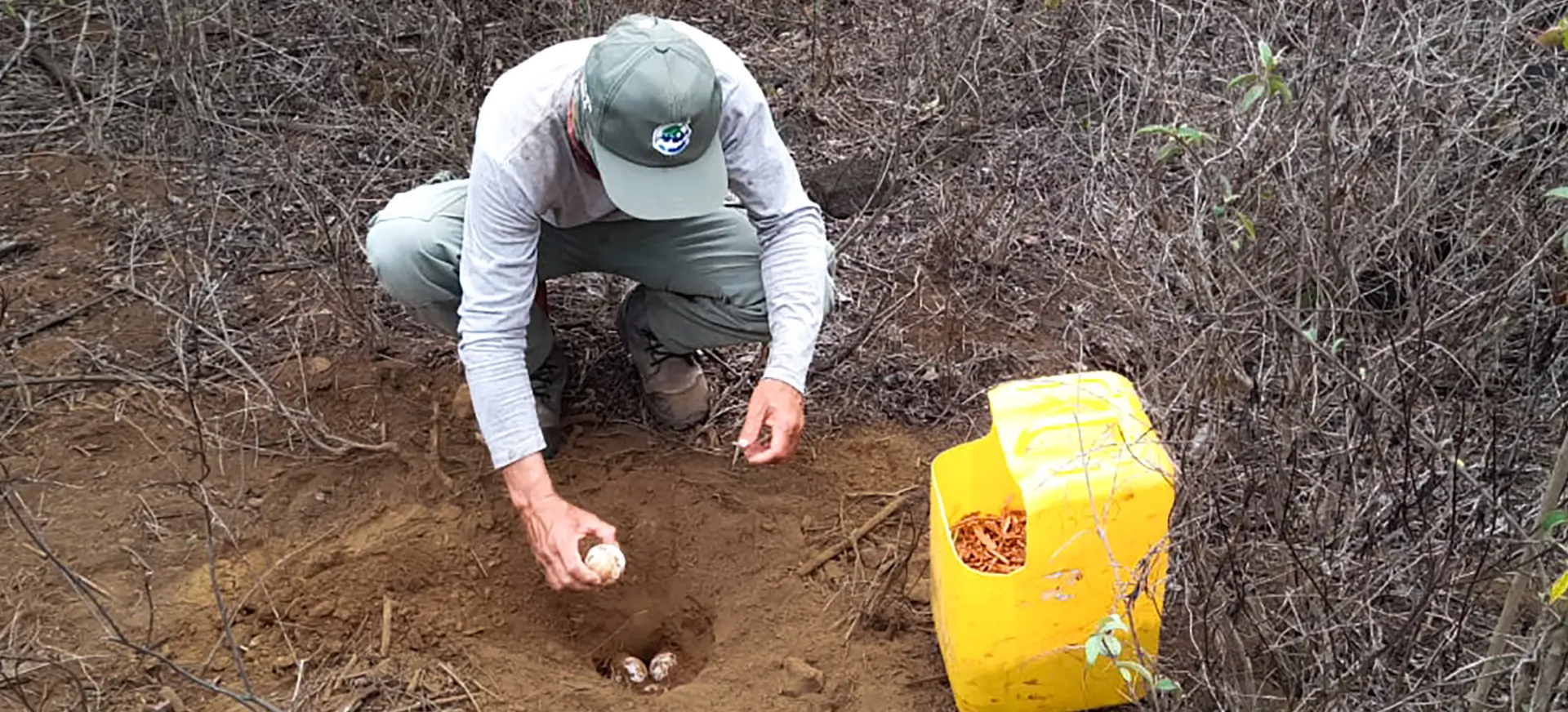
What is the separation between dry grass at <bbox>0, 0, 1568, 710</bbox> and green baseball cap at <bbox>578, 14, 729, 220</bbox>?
91cm

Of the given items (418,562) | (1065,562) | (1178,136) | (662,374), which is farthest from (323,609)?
(1178,136)

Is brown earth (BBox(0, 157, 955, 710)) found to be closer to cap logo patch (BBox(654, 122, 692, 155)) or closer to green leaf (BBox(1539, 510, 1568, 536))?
cap logo patch (BBox(654, 122, 692, 155))

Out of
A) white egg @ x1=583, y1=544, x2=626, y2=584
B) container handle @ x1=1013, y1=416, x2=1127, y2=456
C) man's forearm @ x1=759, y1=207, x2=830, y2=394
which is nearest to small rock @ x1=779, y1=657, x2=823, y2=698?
white egg @ x1=583, y1=544, x2=626, y2=584

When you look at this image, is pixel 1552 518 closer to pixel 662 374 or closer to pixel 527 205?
pixel 527 205

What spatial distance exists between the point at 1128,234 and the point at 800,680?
153cm

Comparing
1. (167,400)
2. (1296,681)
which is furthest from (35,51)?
(1296,681)

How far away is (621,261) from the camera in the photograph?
9.52 ft

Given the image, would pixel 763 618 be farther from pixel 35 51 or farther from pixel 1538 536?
pixel 35 51

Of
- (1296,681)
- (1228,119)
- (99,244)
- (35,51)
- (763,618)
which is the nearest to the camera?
(1296,681)

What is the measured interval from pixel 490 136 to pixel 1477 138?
78.4 inches

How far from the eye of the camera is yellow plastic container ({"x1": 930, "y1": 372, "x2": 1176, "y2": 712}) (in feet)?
6.84

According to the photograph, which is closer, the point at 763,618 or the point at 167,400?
the point at 763,618

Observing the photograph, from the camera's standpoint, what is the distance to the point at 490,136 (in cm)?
242

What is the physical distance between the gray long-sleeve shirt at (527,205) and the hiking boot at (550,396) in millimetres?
555
